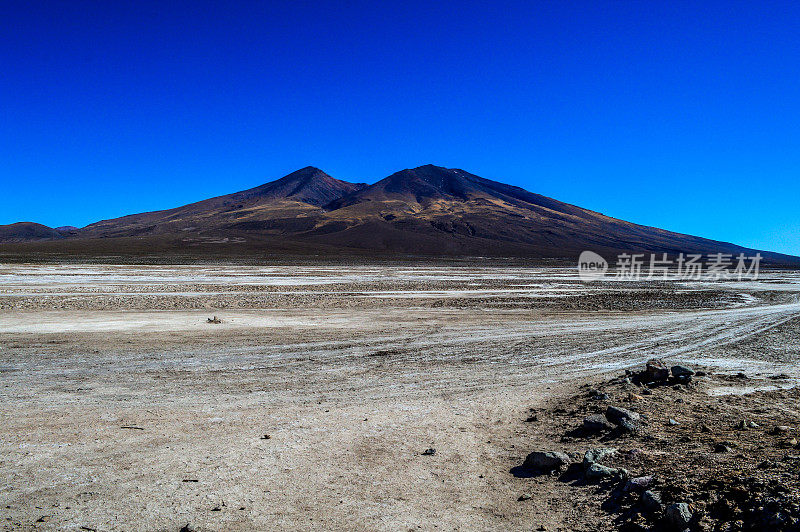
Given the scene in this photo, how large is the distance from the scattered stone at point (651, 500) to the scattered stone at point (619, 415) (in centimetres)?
205

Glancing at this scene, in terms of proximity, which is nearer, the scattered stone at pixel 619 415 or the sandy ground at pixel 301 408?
the sandy ground at pixel 301 408

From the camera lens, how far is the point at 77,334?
14.2 m

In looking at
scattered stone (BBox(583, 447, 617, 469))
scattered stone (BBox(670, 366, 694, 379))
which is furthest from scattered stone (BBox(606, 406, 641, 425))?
scattered stone (BBox(670, 366, 694, 379))

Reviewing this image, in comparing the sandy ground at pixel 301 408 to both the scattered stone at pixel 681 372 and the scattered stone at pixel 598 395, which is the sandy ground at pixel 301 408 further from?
the scattered stone at pixel 681 372

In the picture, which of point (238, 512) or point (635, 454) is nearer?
point (238, 512)

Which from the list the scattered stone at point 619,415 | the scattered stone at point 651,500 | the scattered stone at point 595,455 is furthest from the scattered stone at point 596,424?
the scattered stone at point 651,500

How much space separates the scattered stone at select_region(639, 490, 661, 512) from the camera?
4266 mm

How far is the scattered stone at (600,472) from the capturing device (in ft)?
16.4

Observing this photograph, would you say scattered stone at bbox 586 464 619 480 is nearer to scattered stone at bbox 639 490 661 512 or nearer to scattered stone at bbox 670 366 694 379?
scattered stone at bbox 639 490 661 512

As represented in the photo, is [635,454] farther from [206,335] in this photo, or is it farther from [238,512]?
[206,335]

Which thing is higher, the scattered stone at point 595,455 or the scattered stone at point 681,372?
the scattered stone at point 681,372

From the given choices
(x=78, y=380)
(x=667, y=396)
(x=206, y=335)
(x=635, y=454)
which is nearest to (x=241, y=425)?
(x=78, y=380)

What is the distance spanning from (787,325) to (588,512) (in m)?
18.2

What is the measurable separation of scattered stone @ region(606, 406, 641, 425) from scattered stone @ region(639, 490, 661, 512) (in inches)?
80.7
